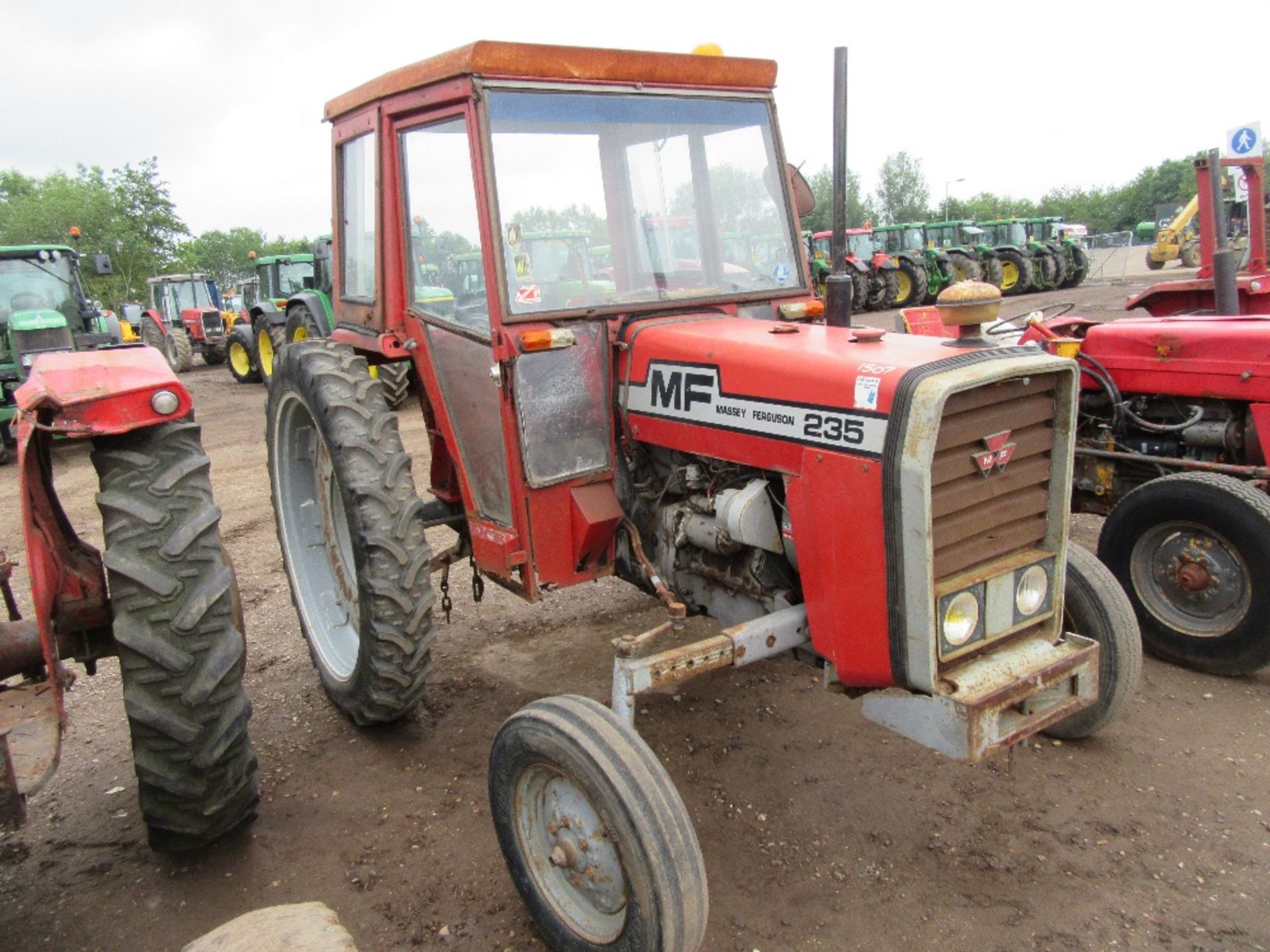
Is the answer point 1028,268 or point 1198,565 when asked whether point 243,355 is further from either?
point 1028,268

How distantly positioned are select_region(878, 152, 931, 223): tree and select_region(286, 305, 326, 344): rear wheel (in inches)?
1869

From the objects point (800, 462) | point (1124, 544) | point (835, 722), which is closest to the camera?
point (800, 462)

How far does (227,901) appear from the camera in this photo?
2668mm

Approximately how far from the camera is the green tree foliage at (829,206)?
27016 mm

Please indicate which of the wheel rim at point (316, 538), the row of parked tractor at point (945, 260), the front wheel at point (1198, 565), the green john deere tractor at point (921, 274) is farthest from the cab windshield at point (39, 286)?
the green john deere tractor at point (921, 274)

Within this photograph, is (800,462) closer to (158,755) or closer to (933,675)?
(933,675)

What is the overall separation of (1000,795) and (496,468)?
1.99 m

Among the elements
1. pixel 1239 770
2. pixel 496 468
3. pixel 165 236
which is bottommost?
pixel 1239 770

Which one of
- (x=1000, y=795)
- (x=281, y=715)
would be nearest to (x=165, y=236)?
(x=281, y=715)

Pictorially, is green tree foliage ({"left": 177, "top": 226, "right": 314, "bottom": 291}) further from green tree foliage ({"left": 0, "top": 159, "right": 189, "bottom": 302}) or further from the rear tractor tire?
the rear tractor tire

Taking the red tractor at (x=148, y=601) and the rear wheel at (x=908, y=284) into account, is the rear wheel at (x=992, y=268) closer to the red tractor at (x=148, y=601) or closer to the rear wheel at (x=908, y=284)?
the rear wheel at (x=908, y=284)

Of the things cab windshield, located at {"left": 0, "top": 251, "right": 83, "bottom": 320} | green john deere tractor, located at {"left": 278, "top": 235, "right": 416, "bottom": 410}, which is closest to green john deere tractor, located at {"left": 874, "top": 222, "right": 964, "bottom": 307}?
green john deere tractor, located at {"left": 278, "top": 235, "right": 416, "bottom": 410}

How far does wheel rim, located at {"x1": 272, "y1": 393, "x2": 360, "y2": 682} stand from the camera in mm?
3836

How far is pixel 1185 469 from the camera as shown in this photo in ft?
14.1
